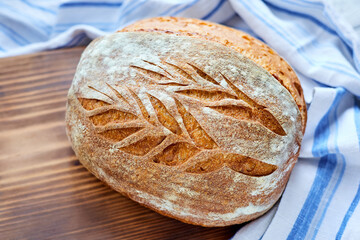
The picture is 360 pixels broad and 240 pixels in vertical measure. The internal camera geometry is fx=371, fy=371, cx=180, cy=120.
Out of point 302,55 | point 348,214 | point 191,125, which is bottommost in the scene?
point 348,214

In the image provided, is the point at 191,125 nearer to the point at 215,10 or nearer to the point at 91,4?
the point at 215,10

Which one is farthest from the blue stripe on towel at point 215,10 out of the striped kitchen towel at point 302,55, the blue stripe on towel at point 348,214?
the blue stripe on towel at point 348,214

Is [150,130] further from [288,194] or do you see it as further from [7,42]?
[7,42]

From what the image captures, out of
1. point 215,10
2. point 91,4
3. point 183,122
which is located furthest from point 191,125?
point 91,4

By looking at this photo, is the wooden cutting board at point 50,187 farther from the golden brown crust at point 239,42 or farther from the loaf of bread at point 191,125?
the golden brown crust at point 239,42

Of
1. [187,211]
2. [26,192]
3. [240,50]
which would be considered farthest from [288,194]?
[26,192]

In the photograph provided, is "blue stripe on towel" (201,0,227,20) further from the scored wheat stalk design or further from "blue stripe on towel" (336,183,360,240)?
"blue stripe on towel" (336,183,360,240)
